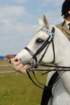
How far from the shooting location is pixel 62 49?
945cm

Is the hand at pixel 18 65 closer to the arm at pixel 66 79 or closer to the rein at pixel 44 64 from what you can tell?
the rein at pixel 44 64

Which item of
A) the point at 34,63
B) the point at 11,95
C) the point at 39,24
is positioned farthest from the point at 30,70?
the point at 11,95

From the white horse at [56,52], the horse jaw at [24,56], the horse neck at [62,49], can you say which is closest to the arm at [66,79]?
the white horse at [56,52]

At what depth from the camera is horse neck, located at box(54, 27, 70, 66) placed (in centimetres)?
944

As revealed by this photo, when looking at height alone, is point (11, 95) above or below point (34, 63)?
below

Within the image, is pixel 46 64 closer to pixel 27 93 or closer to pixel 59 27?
pixel 59 27

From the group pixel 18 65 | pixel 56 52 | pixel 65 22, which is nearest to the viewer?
pixel 18 65

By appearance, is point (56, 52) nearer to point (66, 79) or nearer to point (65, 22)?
point (66, 79)

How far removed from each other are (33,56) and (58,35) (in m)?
0.58

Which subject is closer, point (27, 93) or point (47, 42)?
point (47, 42)

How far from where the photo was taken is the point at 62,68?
9.44m

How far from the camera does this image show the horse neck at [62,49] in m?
9.44

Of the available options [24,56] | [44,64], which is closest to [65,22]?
[44,64]

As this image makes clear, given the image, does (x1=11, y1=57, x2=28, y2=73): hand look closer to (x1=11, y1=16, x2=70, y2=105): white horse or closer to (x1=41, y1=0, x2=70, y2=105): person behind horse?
(x1=11, y1=16, x2=70, y2=105): white horse
